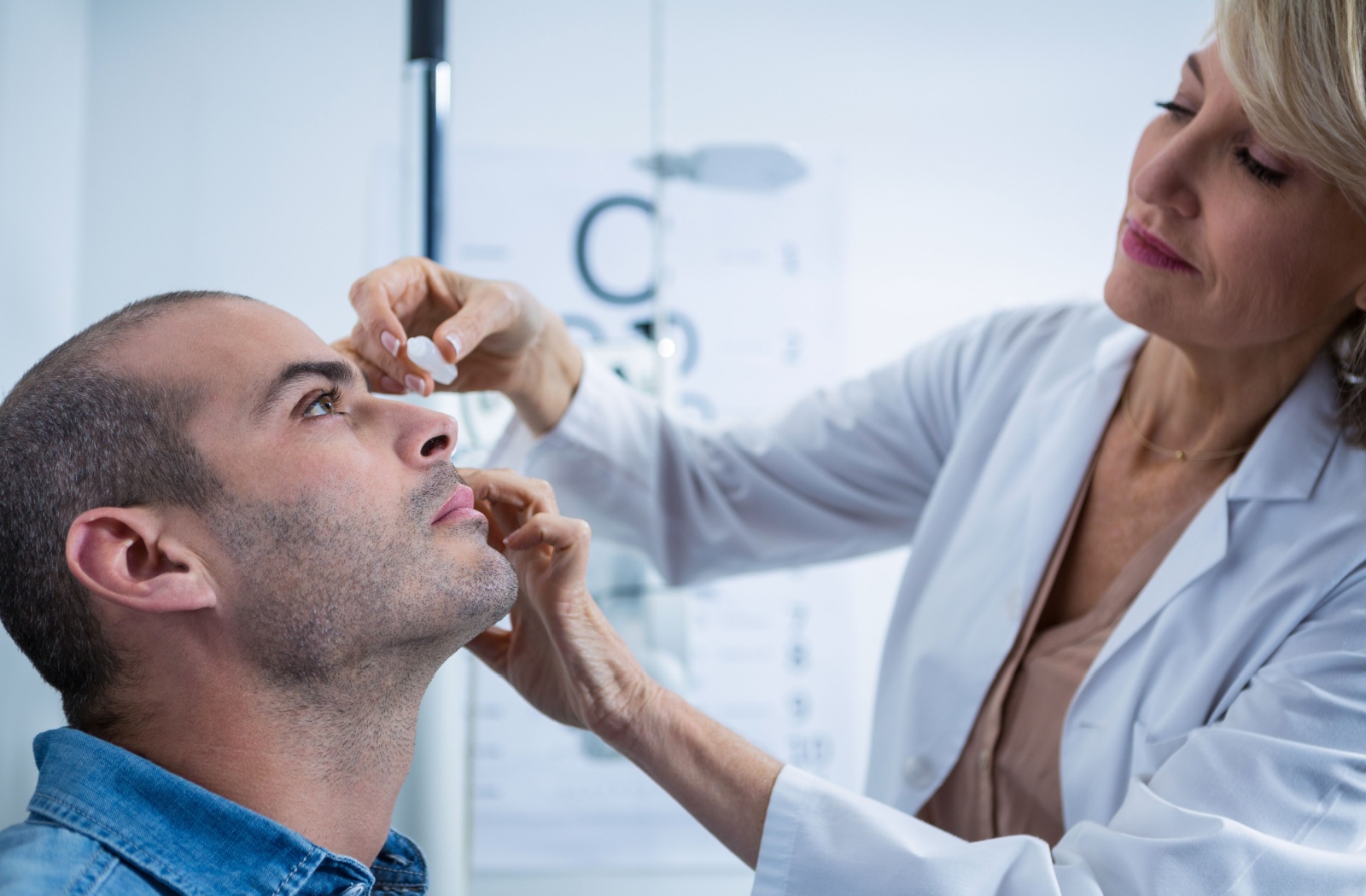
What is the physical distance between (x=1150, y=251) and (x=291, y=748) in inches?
34.6

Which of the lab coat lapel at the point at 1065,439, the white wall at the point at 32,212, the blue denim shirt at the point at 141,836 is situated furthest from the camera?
the lab coat lapel at the point at 1065,439

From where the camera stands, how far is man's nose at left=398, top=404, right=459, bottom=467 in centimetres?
89

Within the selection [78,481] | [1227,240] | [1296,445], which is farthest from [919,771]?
[78,481]

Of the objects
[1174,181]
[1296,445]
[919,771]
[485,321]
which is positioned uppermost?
[1174,181]

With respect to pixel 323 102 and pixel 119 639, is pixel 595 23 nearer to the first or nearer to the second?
pixel 323 102

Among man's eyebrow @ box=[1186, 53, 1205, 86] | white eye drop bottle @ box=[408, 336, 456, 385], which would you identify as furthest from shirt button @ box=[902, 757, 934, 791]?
man's eyebrow @ box=[1186, 53, 1205, 86]

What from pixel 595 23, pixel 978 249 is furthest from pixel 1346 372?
pixel 595 23

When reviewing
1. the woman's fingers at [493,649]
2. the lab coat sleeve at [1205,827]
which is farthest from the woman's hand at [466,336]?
the lab coat sleeve at [1205,827]

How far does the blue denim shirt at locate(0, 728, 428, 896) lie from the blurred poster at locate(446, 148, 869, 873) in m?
1.00

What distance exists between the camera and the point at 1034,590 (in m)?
1.15

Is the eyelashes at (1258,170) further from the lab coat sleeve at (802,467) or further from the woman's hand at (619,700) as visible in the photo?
the woman's hand at (619,700)

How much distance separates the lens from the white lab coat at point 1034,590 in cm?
87

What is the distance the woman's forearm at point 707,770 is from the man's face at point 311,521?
185 mm

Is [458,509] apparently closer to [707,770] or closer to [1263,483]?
[707,770]
